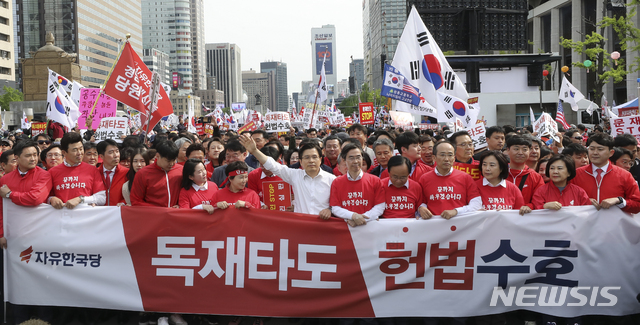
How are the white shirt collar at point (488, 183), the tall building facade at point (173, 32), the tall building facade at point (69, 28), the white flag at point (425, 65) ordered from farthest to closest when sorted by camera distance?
1. the tall building facade at point (173, 32)
2. the tall building facade at point (69, 28)
3. the white flag at point (425, 65)
4. the white shirt collar at point (488, 183)

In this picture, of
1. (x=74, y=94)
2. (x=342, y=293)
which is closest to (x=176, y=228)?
(x=342, y=293)

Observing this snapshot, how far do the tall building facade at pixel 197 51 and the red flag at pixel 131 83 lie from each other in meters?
179

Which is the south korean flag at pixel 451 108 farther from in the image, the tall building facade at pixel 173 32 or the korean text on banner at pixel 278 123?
the tall building facade at pixel 173 32

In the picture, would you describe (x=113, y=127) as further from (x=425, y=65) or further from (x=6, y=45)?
(x=6, y=45)

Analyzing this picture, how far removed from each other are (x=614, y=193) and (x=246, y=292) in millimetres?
3776

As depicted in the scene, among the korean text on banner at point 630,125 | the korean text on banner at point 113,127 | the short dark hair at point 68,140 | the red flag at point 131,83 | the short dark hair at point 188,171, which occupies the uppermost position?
the red flag at point 131,83

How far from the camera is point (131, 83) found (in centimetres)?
904

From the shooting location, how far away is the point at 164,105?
9.75 m

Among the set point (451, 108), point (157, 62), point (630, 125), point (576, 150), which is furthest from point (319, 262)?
point (157, 62)

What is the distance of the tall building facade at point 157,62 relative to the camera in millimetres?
136250

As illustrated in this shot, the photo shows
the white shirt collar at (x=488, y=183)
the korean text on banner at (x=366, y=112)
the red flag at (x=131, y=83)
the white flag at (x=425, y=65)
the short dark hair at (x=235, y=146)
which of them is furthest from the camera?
the korean text on banner at (x=366, y=112)

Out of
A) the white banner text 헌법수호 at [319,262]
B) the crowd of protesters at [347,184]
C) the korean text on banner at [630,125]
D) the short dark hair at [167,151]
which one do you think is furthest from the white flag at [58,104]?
the korean text on banner at [630,125]

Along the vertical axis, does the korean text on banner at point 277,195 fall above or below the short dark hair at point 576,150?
below

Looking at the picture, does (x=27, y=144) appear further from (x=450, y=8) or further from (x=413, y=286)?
(x=450, y=8)
